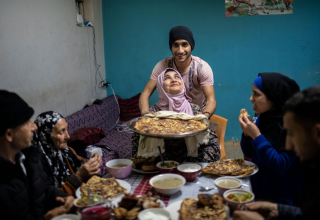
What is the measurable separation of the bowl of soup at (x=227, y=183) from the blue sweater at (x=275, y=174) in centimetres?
23

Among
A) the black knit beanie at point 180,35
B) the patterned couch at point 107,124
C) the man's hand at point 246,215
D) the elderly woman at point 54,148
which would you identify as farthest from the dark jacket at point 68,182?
the black knit beanie at point 180,35

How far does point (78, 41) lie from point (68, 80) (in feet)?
2.19

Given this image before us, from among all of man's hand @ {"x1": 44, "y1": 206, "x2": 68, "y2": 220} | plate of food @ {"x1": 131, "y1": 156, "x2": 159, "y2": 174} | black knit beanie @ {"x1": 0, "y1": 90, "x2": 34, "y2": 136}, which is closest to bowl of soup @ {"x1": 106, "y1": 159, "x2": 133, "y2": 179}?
plate of food @ {"x1": 131, "y1": 156, "x2": 159, "y2": 174}

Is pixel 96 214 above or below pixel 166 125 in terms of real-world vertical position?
below

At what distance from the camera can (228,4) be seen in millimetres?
4848

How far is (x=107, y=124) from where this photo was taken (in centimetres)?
465

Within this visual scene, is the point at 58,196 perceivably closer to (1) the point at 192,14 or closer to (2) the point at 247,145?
(2) the point at 247,145

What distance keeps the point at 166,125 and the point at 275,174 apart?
33.5 inches

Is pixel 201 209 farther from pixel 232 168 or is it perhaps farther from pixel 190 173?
pixel 232 168

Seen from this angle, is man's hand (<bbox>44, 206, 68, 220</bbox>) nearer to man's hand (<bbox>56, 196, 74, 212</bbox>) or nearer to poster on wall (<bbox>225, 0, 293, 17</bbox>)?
man's hand (<bbox>56, 196, 74, 212</bbox>)

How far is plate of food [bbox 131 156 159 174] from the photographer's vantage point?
2.03 metres

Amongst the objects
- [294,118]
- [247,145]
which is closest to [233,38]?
[247,145]

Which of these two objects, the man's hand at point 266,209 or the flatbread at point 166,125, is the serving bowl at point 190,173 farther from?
the man's hand at point 266,209

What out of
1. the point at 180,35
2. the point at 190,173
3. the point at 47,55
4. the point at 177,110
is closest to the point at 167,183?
the point at 190,173
